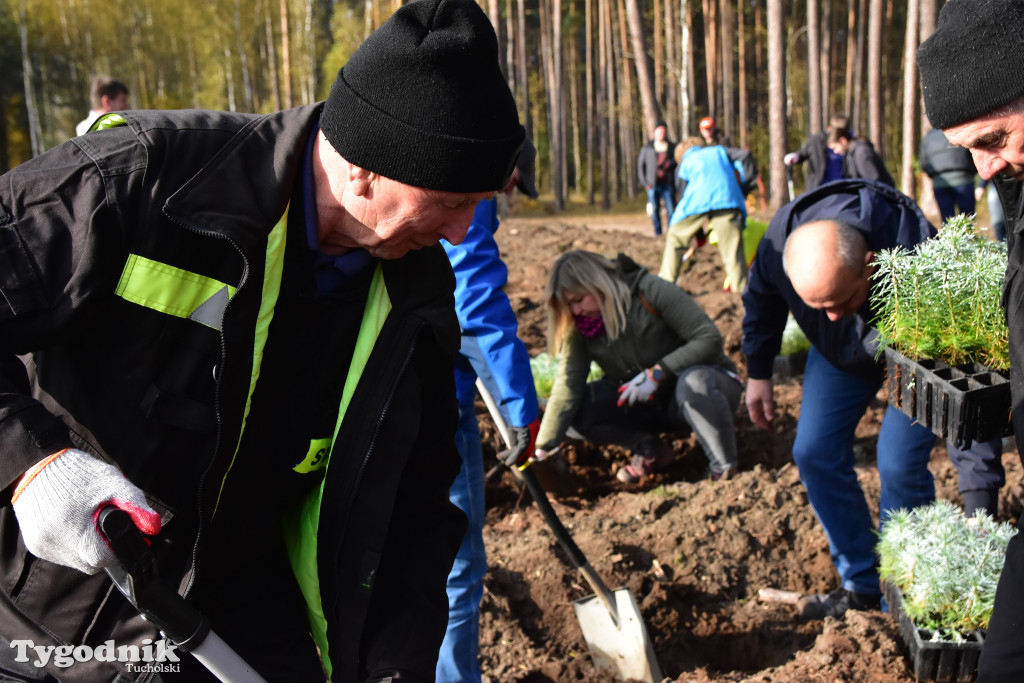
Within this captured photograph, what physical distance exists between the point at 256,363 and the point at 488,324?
1385mm

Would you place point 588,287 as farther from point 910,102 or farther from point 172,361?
point 910,102

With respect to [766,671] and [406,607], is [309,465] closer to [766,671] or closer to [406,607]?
[406,607]

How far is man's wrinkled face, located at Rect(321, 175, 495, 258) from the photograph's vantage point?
5.25 feet

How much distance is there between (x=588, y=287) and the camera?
14.4 feet

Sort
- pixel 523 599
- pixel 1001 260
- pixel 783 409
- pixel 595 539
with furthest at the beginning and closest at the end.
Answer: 1. pixel 783 409
2. pixel 595 539
3. pixel 523 599
4. pixel 1001 260

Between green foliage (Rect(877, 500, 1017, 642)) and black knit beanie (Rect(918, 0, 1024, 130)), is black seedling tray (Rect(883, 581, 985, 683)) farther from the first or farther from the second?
black knit beanie (Rect(918, 0, 1024, 130))

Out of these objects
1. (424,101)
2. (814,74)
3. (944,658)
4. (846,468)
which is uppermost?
(424,101)

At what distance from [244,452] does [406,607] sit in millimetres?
468

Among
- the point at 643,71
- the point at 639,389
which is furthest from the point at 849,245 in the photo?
the point at 643,71

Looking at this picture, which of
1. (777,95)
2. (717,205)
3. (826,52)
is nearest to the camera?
(717,205)

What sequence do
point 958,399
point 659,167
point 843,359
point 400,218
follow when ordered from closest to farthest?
point 400,218
point 958,399
point 843,359
point 659,167

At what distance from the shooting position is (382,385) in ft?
5.51

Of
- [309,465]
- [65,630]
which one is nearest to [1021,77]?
[309,465]

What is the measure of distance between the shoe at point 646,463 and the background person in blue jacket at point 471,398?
1999mm
